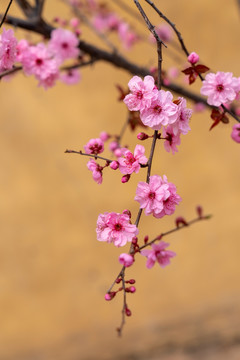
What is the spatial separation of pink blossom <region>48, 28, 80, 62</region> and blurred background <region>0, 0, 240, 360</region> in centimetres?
132

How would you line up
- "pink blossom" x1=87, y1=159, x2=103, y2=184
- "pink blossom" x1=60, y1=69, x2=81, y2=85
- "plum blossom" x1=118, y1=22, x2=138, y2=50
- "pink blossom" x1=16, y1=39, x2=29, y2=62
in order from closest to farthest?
"pink blossom" x1=87, y1=159, x2=103, y2=184 → "pink blossom" x1=16, y1=39, x2=29, y2=62 → "pink blossom" x1=60, y1=69, x2=81, y2=85 → "plum blossom" x1=118, y1=22, x2=138, y2=50

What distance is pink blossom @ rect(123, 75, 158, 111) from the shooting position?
0.87 m

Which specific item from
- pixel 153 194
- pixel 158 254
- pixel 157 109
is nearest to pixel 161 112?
pixel 157 109

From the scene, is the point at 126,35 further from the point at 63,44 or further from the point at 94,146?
the point at 94,146

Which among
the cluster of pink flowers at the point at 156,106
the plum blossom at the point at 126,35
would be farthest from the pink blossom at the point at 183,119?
the plum blossom at the point at 126,35

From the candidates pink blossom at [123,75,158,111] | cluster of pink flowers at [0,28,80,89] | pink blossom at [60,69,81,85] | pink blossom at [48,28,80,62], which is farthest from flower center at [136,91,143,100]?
pink blossom at [60,69,81,85]

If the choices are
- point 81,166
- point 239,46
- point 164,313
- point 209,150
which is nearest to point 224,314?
point 164,313

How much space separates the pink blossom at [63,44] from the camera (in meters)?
1.33

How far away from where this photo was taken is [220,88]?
0.97m

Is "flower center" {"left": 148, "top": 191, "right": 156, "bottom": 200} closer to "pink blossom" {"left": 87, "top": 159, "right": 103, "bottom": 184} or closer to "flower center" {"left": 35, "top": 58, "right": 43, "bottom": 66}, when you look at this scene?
"pink blossom" {"left": 87, "top": 159, "right": 103, "bottom": 184}

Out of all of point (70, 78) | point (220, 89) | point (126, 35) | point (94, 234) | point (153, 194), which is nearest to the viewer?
point (153, 194)

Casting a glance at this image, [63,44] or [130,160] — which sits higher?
[63,44]

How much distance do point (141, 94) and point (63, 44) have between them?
0.59 metres

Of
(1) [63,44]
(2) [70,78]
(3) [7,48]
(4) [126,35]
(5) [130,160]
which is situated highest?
(4) [126,35]
